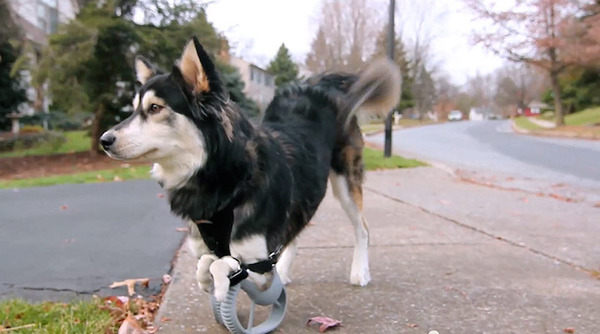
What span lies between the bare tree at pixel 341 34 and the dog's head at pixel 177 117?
42.9 m

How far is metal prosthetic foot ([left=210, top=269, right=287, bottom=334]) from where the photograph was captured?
2658mm

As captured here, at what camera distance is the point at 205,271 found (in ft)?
8.52

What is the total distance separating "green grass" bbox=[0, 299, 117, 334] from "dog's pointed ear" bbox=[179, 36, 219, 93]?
5.06 ft

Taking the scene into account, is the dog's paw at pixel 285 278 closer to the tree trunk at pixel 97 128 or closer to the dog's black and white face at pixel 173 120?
the dog's black and white face at pixel 173 120

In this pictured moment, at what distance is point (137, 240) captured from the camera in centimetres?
517

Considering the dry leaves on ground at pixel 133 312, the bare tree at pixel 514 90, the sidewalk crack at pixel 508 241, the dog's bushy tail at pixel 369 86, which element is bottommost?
the sidewalk crack at pixel 508 241

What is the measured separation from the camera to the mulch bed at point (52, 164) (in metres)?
14.1

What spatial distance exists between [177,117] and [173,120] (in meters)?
0.03

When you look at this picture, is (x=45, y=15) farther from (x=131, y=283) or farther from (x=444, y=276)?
(x=444, y=276)

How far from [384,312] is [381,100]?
1.78 meters

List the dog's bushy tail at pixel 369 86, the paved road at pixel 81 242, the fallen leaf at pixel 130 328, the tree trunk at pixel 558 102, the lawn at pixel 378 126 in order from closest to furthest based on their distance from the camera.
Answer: the fallen leaf at pixel 130 328 → the paved road at pixel 81 242 → the dog's bushy tail at pixel 369 86 → the lawn at pixel 378 126 → the tree trunk at pixel 558 102

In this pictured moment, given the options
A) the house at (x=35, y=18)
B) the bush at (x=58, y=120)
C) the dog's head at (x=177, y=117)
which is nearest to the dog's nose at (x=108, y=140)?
the dog's head at (x=177, y=117)

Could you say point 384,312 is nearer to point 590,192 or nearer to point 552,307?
point 552,307

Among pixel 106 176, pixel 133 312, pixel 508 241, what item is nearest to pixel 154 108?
pixel 133 312
